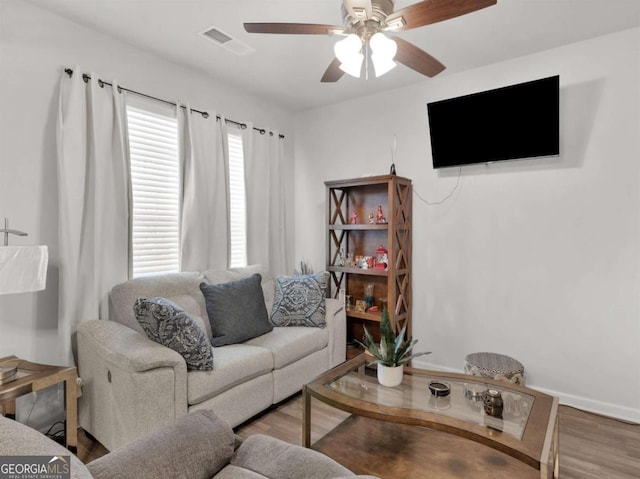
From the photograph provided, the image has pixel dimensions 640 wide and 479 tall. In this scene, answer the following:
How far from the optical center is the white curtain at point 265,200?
A: 380 centimetres

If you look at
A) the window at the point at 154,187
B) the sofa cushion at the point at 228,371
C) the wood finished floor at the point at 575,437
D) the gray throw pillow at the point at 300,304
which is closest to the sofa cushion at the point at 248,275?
the gray throw pillow at the point at 300,304

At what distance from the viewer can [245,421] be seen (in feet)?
8.41

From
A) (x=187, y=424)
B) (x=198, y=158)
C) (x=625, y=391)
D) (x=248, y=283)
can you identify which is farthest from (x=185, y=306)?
(x=625, y=391)

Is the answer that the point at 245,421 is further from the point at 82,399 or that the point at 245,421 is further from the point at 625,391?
the point at 625,391

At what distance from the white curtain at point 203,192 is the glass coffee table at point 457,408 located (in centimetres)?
168

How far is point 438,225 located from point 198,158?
228cm

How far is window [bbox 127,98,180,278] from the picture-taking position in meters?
2.89

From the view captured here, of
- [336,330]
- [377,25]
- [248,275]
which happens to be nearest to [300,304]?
[336,330]

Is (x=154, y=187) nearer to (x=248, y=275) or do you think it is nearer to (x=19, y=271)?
(x=248, y=275)

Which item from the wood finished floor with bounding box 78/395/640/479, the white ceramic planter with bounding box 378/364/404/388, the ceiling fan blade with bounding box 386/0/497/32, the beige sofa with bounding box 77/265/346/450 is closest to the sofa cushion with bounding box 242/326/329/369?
the beige sofa with bounding box 77/265/346/450

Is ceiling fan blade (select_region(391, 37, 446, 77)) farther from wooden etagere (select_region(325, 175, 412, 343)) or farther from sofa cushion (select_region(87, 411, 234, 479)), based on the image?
sofa cushion (select_region(87, 411, 234, 479))

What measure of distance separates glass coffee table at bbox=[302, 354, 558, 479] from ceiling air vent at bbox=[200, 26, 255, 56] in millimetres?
2481

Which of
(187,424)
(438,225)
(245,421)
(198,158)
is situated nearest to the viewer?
(187,424)

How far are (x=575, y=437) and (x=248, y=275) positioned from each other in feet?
8.99
